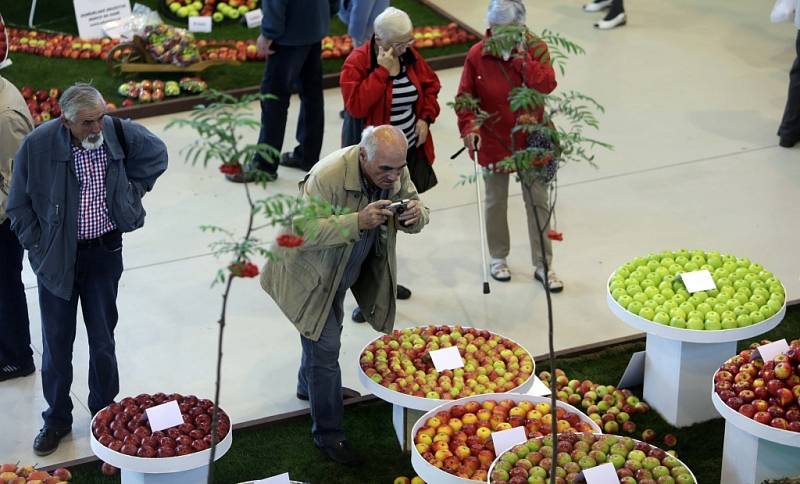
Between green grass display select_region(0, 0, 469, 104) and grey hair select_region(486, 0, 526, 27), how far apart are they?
4.00 metres

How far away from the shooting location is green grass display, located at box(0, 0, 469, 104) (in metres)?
9.86

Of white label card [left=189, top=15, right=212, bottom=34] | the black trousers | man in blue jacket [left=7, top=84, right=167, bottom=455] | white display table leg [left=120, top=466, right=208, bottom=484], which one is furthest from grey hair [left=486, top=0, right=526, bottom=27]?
white label card [left=189, top=15, right=212, bottom=34]

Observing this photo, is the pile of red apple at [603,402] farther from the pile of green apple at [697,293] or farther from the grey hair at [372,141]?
the grey hair at [372,141]

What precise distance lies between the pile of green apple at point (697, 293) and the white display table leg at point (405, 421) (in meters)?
1.09

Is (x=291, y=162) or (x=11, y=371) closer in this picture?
(x=11, y=371)

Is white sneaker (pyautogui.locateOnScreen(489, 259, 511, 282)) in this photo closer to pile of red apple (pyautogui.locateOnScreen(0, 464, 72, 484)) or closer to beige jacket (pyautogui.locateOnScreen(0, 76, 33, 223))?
beige jacket (pyautogui.locateOnScreen(0, 76, 33, 223))

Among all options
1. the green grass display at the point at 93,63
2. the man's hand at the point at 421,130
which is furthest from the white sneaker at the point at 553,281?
the green grass display at the point at 93,63

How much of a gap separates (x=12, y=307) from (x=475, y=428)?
2357 mm

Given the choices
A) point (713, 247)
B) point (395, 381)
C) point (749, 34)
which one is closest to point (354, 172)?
point (395, 381)

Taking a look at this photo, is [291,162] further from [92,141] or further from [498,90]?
[92,141]

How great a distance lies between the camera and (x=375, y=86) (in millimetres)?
6035

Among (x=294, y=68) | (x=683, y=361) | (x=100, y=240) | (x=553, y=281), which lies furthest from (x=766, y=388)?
(x=294, y=68)

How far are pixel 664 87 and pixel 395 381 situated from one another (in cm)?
536

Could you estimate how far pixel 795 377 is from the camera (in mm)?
4805
